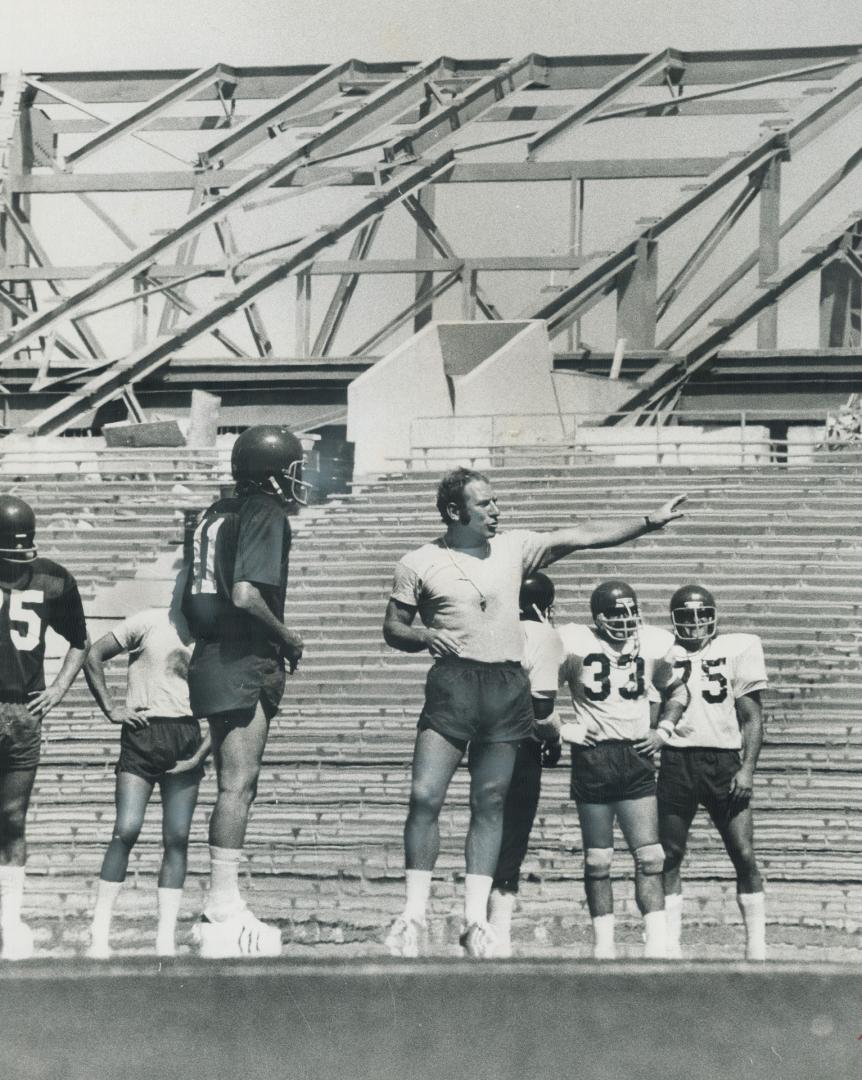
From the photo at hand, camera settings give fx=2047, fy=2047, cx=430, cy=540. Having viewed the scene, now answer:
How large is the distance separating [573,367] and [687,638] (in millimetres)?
23070

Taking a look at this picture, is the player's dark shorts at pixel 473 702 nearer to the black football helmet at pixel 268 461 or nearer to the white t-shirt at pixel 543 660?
the black football helmet at pixel 268 461

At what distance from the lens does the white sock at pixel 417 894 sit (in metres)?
6.60

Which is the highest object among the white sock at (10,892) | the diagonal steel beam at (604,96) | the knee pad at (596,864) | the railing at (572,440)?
the diagonal steel beam at (604,96)

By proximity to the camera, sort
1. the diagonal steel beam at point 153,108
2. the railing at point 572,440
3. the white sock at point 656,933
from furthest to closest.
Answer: the diagonal steel beam at point 153,108, the railing at point 572,440, the white sock at point 656,933

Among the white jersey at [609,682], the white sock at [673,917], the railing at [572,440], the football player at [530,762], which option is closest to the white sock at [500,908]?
the football player at [530,762]

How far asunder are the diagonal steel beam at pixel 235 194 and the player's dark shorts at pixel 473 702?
968 inches

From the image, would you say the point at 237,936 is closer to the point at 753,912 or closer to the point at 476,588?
the point at 476,588

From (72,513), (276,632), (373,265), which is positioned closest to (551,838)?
(276,632)

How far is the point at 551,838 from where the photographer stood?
37.5 ft

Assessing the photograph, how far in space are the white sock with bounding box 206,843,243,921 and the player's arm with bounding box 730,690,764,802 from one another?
2367 millimetres

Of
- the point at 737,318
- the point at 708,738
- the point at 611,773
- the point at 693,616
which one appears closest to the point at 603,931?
the point at 611,773

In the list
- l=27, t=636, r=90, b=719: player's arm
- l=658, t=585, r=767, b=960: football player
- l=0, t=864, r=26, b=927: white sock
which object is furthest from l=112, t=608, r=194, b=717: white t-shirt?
l=658, t=585, r=767, b=960: football player

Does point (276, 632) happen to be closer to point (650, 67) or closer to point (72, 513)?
point (72, 513)

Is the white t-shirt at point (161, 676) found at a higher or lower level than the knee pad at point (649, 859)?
higher
